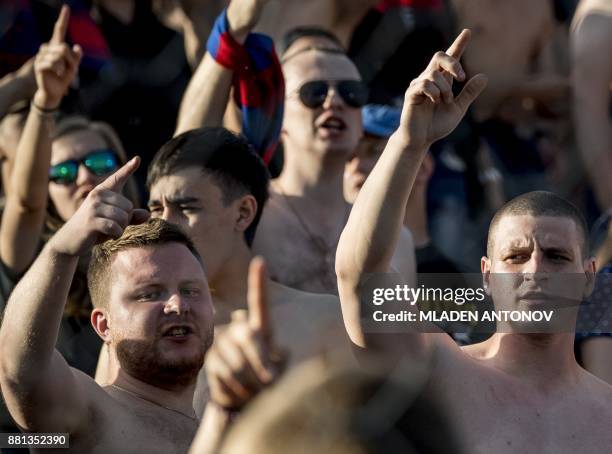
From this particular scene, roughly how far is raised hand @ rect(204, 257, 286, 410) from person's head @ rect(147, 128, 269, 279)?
1.21 m

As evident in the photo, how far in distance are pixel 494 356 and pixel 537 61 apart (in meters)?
1.65

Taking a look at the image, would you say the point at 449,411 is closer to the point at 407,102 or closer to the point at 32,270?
the point at 407,102

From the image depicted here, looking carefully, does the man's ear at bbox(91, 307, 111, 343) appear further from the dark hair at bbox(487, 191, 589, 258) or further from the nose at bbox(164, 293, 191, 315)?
the dark hair at bbox(487, 191, 589, 258)

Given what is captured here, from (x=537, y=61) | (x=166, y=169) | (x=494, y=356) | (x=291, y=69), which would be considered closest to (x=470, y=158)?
(x=537, y=61)

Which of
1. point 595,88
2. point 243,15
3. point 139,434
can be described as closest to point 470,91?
point 139,434

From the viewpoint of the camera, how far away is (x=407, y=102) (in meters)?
2.30

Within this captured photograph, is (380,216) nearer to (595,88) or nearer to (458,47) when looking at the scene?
(458,47)

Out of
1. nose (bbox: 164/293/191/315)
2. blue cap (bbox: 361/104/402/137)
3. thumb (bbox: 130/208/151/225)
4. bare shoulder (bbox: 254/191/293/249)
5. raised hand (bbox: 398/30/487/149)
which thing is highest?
raised hand (bbox: 398/30/487/149)

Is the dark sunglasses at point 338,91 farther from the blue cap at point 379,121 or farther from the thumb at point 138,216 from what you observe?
the thumb at point 138,216

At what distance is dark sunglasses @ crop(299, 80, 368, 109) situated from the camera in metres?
3.35

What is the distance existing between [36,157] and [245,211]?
0.46 metres

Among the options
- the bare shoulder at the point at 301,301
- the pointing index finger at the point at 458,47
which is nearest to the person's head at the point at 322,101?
the bare shoulder at the point at 301,301

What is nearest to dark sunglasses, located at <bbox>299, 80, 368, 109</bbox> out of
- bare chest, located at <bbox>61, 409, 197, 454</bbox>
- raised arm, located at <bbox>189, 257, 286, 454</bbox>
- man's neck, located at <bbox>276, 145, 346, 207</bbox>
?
man's neck, located at <bbox>276, 145, 346, 207</bbox>

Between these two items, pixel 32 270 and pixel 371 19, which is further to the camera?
pixel 371 19
